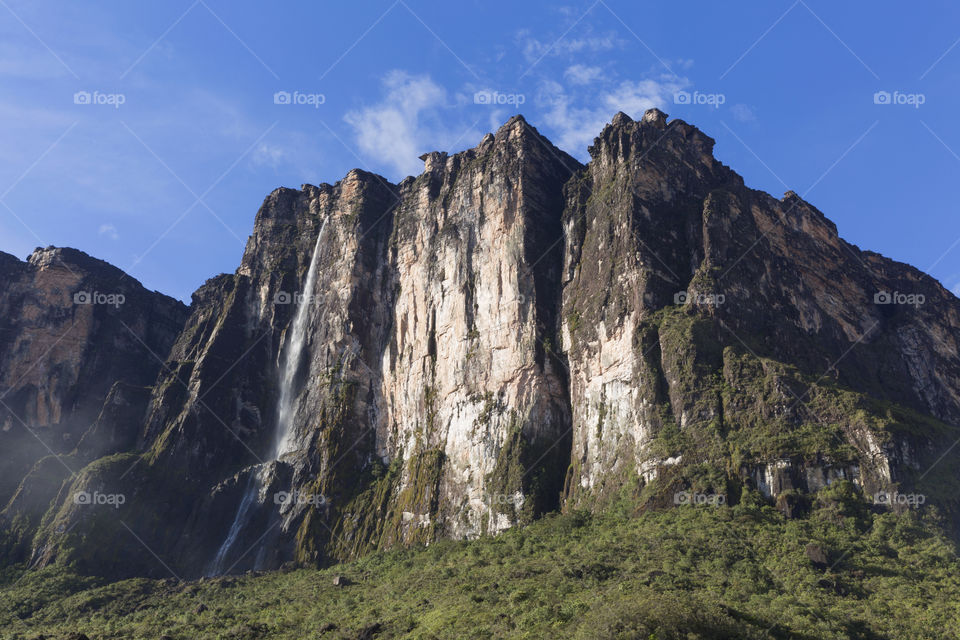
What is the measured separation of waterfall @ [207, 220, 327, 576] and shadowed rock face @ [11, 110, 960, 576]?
652 millimetres

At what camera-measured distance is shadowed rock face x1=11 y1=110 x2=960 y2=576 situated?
6134 cm

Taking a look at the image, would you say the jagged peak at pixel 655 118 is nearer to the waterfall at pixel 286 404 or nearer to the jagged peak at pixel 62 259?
the waterfall at pixel 286 404

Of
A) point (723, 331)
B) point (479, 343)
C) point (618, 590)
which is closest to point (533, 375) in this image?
point (479, 343)

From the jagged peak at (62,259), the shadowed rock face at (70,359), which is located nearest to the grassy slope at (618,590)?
the shadowed rock face at (70,359)

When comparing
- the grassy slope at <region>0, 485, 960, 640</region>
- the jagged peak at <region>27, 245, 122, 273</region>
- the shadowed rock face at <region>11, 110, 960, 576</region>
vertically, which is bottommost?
the grassy slope at <region>0, 485, 960, 640</region>

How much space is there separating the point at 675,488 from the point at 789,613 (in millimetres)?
17599

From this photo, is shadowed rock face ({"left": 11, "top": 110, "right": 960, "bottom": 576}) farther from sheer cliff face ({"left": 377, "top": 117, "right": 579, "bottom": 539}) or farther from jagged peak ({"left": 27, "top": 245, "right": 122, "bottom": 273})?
jagged peak ({"left": 27, "top": 245, "right": 122, "bottom": 273})

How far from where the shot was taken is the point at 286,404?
303 ft

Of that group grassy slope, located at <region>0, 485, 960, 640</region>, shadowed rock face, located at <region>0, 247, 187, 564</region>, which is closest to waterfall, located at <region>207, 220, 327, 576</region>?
grassy slope, located at <region>0, 485, 960, 640</region>

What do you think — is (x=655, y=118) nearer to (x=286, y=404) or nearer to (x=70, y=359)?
(x=286, y=404)

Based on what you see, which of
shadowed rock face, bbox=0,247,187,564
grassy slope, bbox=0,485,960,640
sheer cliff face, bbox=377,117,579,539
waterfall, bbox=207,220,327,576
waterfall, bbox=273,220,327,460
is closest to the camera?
grassy slope, bbox=0,485,960,640

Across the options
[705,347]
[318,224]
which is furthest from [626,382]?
[318,224]

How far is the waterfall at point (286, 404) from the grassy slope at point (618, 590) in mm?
10717

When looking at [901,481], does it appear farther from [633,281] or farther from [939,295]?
[939,295]
